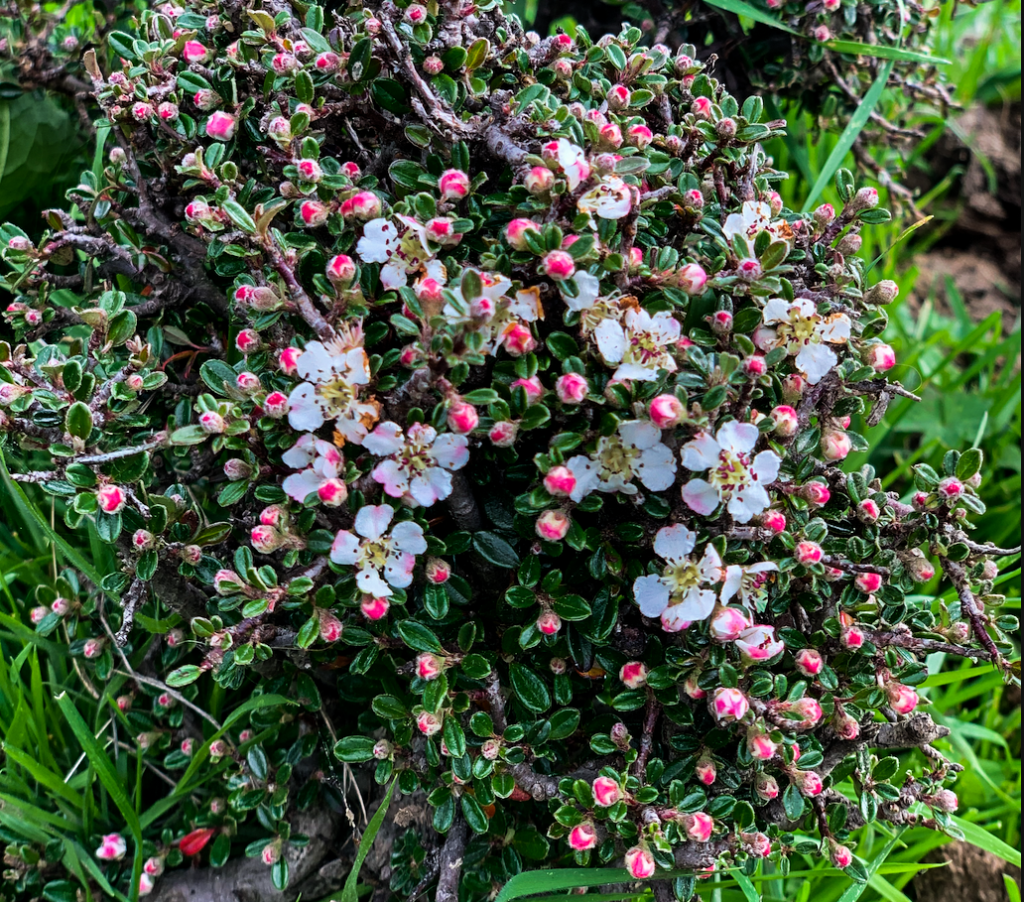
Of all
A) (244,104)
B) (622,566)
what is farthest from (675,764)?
(244,104)

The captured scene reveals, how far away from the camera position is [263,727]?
1.78 meters

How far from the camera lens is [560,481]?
1.25 m

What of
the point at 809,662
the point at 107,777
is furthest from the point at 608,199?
the point at 107,777

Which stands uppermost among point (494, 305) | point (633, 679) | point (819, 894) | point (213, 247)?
point (494, 305)

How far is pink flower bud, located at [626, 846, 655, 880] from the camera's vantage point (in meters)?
1.30

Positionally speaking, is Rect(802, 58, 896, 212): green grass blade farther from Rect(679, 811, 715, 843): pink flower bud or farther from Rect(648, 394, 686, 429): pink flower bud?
Rect(679, 811, 715, 843): pink flower bud

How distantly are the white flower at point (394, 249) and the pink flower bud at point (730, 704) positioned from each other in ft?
2.53

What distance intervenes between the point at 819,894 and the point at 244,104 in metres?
1.99

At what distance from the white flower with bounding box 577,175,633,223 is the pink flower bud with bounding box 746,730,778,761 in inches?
32.4

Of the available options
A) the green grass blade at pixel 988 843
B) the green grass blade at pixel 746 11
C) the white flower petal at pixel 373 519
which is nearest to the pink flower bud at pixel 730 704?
the white flower petal at pixel 373 519

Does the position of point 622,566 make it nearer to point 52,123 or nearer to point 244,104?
point 244,104

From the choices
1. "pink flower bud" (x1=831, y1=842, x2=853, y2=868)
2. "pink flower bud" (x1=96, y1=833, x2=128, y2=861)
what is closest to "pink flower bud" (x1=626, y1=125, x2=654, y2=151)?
"pink flower bud" (x1=831, y1=842, x2=853, y2=868)

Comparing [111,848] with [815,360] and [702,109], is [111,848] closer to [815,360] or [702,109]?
[815,360]

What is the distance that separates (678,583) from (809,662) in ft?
1.00
